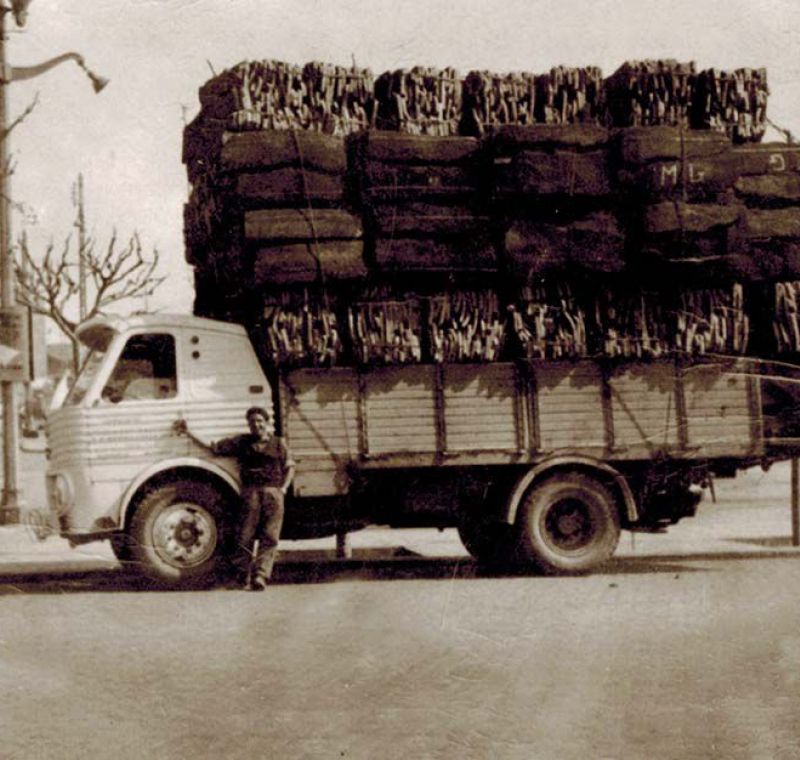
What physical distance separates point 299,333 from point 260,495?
1428mm

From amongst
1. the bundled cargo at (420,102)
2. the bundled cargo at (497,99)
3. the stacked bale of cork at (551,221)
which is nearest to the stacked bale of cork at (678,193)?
the stacked bale of cork at (551,221)

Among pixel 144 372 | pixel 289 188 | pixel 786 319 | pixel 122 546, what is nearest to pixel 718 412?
pixel 786 319

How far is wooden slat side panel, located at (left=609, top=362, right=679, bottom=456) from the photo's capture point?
1291 centimetres

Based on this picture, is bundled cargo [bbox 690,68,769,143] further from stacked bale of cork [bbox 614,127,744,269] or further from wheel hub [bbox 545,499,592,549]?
wheel hub [bbox 545,499,592,549]

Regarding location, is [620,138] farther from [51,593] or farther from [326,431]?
[51,593]

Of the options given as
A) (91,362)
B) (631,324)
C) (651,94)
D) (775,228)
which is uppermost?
(651,94)

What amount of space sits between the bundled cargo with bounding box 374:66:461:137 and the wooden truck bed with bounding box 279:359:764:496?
7.15 ft

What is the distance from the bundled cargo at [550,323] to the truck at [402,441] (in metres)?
0.20

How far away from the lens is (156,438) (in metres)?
12.4

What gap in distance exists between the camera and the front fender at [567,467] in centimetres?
1281

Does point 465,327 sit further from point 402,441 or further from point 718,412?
point 718,412

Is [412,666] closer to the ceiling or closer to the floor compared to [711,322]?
closer to the floor

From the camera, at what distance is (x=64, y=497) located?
40.6 ft

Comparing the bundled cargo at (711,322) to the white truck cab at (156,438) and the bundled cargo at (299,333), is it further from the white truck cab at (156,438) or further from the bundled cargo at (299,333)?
the white truck cab at (156,438)
